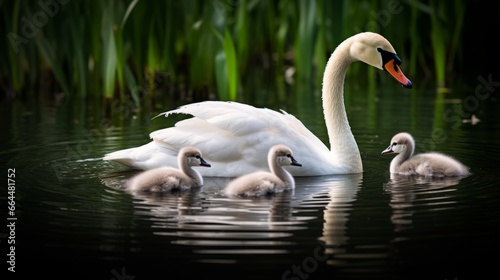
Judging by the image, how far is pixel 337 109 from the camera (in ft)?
27.6

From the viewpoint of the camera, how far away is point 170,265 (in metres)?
4.98

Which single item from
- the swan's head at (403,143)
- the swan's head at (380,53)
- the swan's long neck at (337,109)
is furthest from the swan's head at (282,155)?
the swan's head at (380,53)

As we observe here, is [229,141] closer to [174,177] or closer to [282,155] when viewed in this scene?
[282,155]

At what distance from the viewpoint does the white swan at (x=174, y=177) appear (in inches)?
276

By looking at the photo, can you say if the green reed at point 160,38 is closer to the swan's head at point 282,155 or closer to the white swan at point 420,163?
the white swan at point 420,163

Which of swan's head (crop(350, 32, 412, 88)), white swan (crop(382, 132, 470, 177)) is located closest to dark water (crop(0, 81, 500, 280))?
white swan (crop(382, 132, 470, 177))

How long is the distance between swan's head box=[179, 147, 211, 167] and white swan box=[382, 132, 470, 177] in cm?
159

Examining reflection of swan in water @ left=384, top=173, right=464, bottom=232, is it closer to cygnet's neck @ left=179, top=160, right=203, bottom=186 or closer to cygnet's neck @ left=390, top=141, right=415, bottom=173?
cygnet's neck @ left=390, top=141, right=415, bottom=173

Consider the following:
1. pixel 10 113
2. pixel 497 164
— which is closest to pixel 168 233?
pixel 497 164

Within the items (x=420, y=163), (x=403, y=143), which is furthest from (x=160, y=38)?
(x=420, y=163)

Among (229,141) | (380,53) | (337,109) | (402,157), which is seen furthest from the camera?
(337,109)

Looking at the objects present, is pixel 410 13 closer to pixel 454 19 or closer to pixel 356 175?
pixel 454 19

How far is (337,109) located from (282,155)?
1.38 m

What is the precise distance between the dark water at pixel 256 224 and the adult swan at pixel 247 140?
0.16 meters
